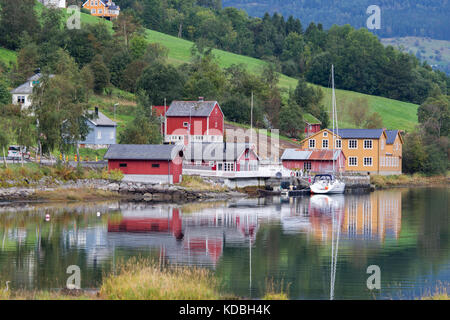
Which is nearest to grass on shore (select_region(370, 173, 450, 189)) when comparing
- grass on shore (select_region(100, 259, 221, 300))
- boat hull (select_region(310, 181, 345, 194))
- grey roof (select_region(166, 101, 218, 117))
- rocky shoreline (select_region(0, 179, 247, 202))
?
boat hull (select_region(310, 181, 345, 194))

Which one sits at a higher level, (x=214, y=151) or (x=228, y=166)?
(x=214, y=151)

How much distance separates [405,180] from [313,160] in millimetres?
13201

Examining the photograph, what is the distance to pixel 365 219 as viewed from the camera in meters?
51.8

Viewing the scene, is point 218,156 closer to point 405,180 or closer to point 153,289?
point 405,180

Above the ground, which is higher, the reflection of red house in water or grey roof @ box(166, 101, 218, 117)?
grey roof @ box(166, 101, 218, 117)

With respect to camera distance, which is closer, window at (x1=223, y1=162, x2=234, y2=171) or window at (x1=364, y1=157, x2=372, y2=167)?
window at (x1=223, y1=162, x2=234, y2=171)

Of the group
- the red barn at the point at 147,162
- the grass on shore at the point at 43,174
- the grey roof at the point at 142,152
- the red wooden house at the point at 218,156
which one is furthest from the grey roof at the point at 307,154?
the grass on shore at the point at 43,174

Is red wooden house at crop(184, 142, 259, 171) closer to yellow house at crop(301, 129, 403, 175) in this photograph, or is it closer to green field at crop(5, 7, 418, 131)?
yellow house at crop(301, 129, 403, 175)

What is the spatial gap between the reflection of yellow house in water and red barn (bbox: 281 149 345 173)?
13821 mm

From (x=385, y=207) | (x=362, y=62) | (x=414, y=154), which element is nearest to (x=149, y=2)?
(x=362, y=62)

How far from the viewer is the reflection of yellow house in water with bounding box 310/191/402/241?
43906 mm

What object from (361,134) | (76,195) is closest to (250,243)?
(76,195)

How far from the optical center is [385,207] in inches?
2388

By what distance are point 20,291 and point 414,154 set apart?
255 ft
